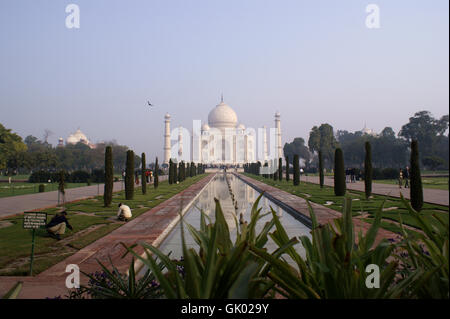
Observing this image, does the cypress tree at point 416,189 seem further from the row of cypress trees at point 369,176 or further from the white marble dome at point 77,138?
the white marble dome at point 77,138

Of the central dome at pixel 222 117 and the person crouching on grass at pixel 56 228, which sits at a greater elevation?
the central dome at pixel 222 117

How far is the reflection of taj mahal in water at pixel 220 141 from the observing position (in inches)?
2813

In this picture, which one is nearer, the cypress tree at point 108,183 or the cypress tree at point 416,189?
the cypress tree at point 416,189

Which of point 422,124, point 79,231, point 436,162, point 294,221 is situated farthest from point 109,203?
point 422,124

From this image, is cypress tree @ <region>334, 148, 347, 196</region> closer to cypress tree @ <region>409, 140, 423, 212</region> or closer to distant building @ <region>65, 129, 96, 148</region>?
cypress tree @ <region>409, 140, 423, 212</region>

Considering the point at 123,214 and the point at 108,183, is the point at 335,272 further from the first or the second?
the point at 108,183

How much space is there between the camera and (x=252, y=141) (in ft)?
260

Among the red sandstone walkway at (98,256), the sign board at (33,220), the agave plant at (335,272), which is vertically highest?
the agave plant at (335,272)

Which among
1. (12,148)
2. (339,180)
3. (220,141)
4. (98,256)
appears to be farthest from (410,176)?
(220,141)

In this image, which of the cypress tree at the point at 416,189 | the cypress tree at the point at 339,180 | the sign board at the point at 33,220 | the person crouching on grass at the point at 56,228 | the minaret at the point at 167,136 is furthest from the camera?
the minaret at the point at 167,136

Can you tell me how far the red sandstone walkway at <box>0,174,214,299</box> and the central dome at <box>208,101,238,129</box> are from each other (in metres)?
64.3

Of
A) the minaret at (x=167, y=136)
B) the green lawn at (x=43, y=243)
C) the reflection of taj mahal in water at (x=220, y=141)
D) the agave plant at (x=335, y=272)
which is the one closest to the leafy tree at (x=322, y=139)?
the reflection of taj mahal in water at (x=220, y=141)
